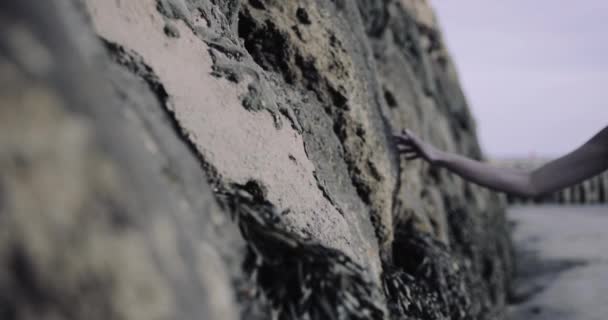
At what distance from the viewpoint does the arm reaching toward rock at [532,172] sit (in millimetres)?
1947

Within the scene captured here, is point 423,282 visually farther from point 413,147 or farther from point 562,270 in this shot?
point 562,270

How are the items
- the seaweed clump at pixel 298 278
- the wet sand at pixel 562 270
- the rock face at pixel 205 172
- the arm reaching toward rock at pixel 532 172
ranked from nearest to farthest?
1. the rock face at pixel 205 172
2. the seaweed clump at pixel 298 278
3. the arm reaching toward rock at pixel 532 172
4. the wet sand at pixel 562 270

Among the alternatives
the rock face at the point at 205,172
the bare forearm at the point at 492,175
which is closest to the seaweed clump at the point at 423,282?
the rock face at the point at 205,172

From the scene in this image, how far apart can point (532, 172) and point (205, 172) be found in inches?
58.0

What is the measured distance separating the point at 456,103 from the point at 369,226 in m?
3.04

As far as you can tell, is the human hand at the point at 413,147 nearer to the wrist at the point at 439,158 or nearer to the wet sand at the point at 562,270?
the wrist at the point at 439,158

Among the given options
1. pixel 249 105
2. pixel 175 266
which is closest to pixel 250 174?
pixel 249 105

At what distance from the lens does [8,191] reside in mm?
573

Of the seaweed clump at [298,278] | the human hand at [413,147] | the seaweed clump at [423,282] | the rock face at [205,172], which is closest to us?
the rock face at [205,172]

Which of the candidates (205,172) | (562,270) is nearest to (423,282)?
(205,172)

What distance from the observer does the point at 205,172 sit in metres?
1.14

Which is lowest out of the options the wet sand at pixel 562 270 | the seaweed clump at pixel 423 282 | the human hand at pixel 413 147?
the wet sand at pixel 562 270

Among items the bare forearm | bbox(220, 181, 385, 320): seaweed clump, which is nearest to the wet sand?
the bare forearm

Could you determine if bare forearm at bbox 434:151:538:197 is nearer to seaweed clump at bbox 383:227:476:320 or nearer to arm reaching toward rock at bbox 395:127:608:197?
arm reaching toward rock at bbox 395:127:608:197
